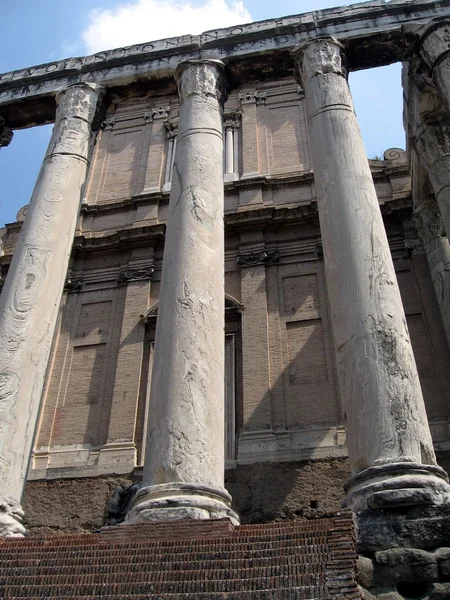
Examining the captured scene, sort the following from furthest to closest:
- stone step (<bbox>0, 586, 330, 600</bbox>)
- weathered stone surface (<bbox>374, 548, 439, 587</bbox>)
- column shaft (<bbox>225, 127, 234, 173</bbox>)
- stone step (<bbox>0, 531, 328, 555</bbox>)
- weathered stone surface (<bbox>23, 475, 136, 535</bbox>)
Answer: column shaft (<bbox>225, 127, 234, 173</bbox>) → weathered stone surface (<bbox>23, 475, 136, 535</bbox>) → stone step (<bbox>0, 531, 328, 555</bbox>) → weathered stone surface (<bbox>374, 548, 439, 587</bbox>) → stone step (<bbox>0, 586, 330, 600</bbox>)

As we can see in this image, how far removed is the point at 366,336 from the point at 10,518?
194 inches

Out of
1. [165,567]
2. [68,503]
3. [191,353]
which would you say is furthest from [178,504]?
[68,503]

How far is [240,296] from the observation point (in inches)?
607

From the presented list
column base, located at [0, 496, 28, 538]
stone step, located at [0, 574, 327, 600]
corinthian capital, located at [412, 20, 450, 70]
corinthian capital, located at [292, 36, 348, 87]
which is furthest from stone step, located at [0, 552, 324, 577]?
corinthian capital, located at [412, 20, 450, 70]

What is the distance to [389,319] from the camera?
775cm

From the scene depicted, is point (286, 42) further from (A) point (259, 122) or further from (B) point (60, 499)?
(B) point (60, 499)

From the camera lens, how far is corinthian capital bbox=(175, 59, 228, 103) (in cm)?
1207

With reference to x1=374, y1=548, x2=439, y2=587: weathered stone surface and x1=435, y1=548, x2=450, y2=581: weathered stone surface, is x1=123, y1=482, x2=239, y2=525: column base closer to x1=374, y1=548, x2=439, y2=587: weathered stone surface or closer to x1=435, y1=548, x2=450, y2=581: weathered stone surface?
x1=374, y1=548, x2=439, y2=587: weathered stone surface

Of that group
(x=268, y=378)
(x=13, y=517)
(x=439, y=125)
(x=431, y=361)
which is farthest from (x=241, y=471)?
(x=439, y=125)

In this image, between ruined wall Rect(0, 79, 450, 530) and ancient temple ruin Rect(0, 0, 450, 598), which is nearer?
ancient temple ruin Rect(0, 0, 450, 598)

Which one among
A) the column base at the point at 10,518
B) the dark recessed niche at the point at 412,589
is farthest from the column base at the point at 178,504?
the dark recessed niche at the point at 412,589

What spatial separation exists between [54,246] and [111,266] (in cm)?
693

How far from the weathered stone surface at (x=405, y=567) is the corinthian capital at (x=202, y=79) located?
30.0 ft

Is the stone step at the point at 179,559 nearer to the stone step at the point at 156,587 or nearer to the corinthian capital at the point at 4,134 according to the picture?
the stone step at the point at 156,587
